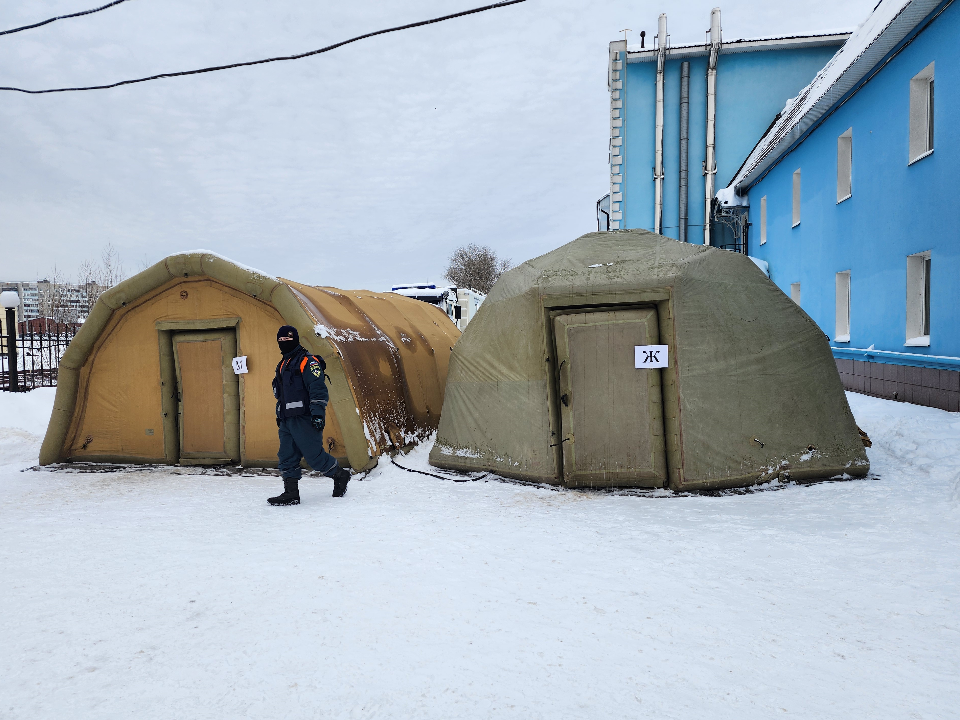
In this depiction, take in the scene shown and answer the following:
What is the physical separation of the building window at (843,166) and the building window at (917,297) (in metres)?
2.85

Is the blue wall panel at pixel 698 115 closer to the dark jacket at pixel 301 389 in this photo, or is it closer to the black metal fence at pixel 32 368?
the dark jacket at pixel 301 389

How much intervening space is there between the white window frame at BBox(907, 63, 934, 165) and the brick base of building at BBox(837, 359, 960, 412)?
10.8 feet

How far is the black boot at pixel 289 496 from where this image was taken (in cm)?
522

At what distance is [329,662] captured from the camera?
2.61 m

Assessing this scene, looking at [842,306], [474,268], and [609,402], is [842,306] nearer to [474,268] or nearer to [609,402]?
[609,402]

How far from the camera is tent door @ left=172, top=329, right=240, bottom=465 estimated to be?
6809 millimetres

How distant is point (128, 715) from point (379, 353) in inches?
215

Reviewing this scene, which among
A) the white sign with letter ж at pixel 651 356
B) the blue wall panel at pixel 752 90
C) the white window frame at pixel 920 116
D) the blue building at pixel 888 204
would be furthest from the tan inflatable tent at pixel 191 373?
the blue wall panel at pixel 752 90

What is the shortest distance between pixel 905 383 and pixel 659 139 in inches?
489

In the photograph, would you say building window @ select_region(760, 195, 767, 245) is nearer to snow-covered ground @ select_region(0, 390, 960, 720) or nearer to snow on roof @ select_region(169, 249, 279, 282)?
snow-covered ground @ select_region(0, 390, 960, 720)

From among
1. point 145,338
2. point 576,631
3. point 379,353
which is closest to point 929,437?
point 576,631

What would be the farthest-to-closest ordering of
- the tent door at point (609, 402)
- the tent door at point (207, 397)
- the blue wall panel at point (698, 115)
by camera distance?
the blue wall panel at point (698, 115), the tent door at point (207, 397), the tent door at point (609, 402)

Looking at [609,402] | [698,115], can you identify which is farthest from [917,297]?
[698,115]

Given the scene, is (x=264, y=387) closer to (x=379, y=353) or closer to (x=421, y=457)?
(x=379, y=353)
